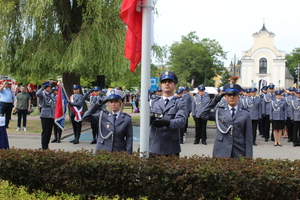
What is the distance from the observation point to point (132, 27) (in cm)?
455

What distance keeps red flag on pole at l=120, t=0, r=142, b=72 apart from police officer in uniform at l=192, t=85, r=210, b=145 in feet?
28.2

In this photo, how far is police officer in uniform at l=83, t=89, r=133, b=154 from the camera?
514 centimetres

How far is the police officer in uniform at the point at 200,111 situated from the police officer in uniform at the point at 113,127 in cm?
824

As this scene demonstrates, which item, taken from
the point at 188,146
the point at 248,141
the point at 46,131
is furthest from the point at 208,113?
the point at 188,146

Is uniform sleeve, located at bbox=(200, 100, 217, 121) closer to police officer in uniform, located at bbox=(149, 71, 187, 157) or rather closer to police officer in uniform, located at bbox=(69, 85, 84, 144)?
police officer in uniform, located at bbox=(149, 71, 187, 157)

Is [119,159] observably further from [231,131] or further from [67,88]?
[67,88]

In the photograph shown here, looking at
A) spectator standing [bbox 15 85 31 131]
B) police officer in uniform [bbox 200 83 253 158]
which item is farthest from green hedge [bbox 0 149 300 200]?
spectator standing [bbox 15 85 31 131]

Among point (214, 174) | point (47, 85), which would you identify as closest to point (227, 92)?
point (214, 174)

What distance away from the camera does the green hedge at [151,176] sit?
154 inches

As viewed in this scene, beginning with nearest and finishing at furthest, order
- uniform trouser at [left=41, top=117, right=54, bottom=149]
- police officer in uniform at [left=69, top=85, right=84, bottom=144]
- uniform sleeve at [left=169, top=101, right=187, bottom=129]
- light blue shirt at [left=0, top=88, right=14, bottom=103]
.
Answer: uniform sleeve at [left=169, top=101, right=187, bottom=129] < uniform trouser at [left=41, top=117, right=54, bottom=149] < police officer in uniform at [left=69, top=85, right=84, bottom=144] < light blue shirt at [left=0, top=88, right=14, bottom=103]

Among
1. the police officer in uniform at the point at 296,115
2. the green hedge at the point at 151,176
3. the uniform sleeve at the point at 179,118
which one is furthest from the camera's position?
the police officer in uniform at the point at 296,115

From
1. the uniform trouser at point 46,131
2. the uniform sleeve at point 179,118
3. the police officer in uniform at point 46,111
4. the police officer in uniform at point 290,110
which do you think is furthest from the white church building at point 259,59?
Answer: the uniform sleeve at point 179,118

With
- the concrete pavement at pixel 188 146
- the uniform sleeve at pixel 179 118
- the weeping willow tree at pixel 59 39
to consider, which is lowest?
the concrete pavement at pixel 188 146

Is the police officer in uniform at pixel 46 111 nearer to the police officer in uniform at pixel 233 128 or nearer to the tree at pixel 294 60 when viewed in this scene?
the police officer in uniform at pixel 233 128
